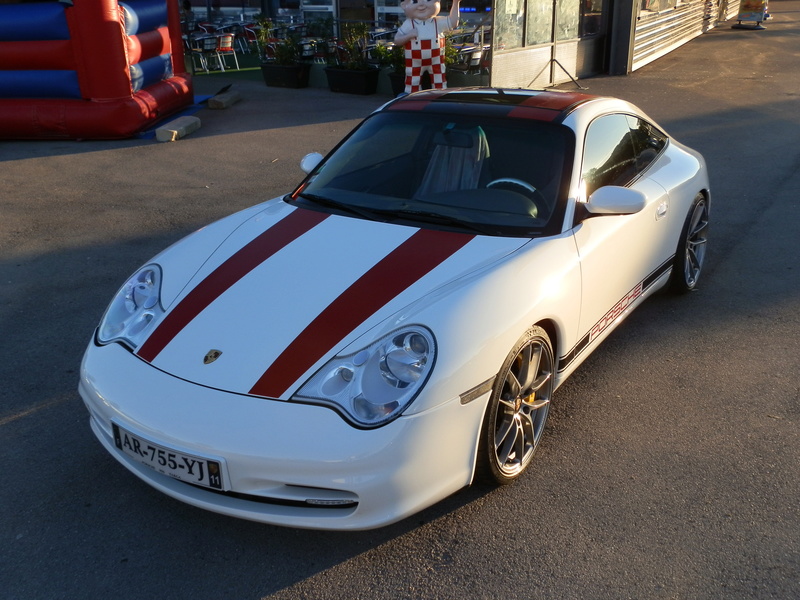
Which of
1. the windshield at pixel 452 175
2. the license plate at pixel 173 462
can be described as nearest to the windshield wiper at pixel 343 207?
the windshield at pixel 452 175

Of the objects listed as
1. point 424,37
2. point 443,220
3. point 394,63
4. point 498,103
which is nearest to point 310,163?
point 498,103

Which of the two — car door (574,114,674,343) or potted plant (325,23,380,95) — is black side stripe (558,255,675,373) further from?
potted plant (325,23,380,95)

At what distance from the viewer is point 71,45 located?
9.67m

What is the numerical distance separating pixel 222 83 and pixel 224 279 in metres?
13.0

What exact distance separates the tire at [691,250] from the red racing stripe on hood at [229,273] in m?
2.36

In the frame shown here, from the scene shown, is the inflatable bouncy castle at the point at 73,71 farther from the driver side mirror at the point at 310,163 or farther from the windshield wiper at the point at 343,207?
the windshield wiper at the point at 343,207

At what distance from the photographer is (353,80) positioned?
13.6 metres

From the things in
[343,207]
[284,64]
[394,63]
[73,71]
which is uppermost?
[343,207]

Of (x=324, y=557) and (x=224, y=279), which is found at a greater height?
(x=224, y=279)

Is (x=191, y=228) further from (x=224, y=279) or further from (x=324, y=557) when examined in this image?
(x=324, y=557)

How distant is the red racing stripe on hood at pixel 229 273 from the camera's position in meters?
3.16

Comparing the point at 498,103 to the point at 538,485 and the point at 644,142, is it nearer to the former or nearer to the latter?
the point at 644,142

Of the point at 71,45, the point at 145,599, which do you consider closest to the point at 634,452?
the point at 145,599

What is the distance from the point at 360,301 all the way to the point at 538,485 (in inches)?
41.8
